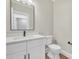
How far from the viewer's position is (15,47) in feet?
4.93

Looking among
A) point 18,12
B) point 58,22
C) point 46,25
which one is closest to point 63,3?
point 58,22

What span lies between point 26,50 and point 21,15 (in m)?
0.90

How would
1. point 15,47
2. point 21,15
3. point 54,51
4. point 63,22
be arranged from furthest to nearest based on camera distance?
point 63,22
point 54,51
point 21,15
point 15,47

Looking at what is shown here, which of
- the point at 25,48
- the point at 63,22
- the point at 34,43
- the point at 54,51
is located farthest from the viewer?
the point at 63,22

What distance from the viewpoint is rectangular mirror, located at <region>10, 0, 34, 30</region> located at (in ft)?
6.70

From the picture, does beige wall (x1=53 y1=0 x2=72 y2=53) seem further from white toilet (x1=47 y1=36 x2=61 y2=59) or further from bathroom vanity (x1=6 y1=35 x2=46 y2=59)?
bathroom vanity (x1=6 y1=35 x2=46 y2=59)

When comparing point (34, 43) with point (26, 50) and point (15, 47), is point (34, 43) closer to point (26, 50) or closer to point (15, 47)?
point (26, 50)

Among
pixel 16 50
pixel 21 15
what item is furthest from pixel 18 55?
pixel 21 15

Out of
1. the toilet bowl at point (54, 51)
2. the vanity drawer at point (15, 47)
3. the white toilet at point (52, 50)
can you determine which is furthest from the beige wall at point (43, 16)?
the vanity drawer at point (15, 47)

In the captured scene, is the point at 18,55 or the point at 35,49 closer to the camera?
the point at 18,55

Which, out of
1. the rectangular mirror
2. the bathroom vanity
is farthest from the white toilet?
the rectangular mirror
